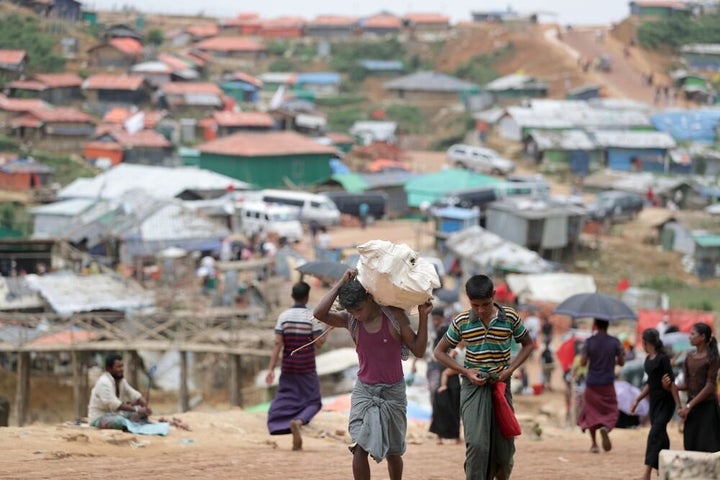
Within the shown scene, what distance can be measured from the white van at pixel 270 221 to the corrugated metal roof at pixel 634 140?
18.9 m

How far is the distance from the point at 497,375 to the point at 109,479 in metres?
2.59

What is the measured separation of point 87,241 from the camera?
28.3 metres

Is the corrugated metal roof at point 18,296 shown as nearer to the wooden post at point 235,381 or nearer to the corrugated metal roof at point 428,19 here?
the wooden post at point 235,381

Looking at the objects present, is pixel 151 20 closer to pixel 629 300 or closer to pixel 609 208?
pixel 609 208

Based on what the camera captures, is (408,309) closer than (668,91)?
Yes

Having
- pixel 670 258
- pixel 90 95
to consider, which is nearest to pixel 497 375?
pixel 670 258

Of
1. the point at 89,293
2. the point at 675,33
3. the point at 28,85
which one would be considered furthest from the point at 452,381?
the point at 675,33

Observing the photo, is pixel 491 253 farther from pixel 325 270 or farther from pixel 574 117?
pixel 574 117

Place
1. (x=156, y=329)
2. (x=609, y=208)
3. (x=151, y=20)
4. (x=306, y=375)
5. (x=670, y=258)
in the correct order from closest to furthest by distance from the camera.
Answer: (x=306, y=375) → (x=156, y=329) → (x=670, y=258) → (x=609, y=208) → (x=151, y=20)

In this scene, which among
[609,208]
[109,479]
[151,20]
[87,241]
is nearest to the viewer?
[109,479]

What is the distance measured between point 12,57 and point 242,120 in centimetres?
1177

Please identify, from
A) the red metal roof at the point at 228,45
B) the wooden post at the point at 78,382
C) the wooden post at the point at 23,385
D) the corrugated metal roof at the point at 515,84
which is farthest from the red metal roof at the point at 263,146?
the red metal roof at the point at 228,45

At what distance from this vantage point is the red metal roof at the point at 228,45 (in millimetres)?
69000

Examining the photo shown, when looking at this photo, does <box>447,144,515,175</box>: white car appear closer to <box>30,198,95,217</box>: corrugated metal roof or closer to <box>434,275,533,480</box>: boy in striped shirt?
<box>30,198,95,217</box>: corrugated metal roof
